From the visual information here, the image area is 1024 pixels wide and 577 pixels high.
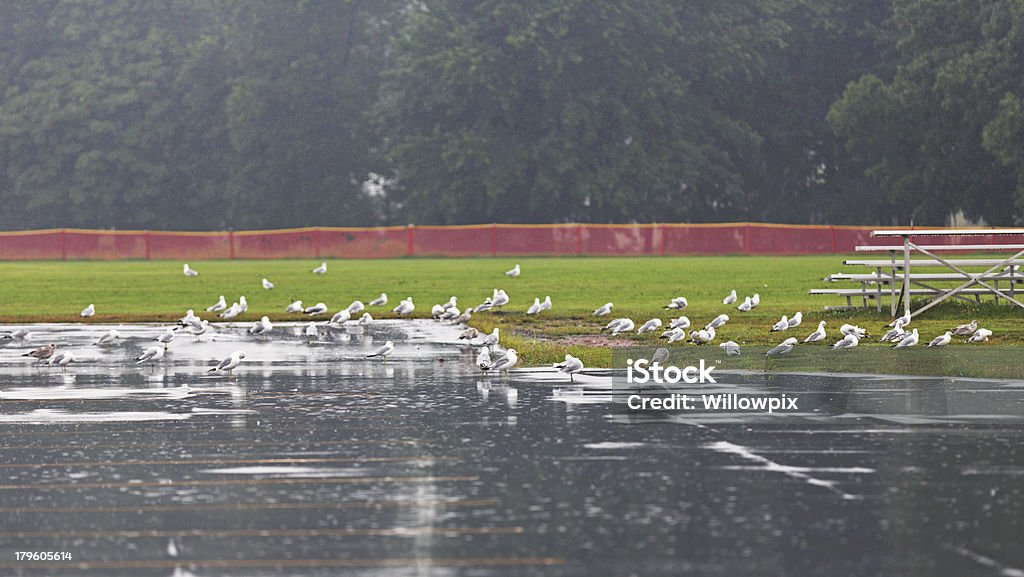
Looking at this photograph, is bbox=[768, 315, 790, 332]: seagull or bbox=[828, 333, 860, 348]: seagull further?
bbox=[768, 315, 790, 332]: seagull

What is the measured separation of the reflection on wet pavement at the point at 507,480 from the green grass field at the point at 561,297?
2.50 metres

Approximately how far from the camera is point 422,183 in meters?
79.5

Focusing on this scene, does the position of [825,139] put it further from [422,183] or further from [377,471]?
[377,471]

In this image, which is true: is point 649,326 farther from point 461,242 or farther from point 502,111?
point 502,111

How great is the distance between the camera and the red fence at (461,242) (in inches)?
2512

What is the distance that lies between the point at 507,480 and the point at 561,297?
2361 centimetres

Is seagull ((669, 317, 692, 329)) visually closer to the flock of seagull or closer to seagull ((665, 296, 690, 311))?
the flock of seagull

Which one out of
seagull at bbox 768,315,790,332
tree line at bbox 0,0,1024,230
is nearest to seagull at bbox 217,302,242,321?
seagull at bbox 768,315,790,332

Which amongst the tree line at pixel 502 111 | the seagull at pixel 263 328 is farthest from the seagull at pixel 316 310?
the tree line at pixel 502 111

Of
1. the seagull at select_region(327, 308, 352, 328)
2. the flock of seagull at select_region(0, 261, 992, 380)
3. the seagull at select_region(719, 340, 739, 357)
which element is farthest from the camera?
the seagull at select_region(327, 308, 352, 328)

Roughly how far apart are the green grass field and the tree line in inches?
827

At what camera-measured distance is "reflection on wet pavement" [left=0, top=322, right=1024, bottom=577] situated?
25.4ft

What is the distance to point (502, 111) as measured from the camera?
78.0 m

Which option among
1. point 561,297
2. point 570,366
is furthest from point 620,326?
point 561,297
